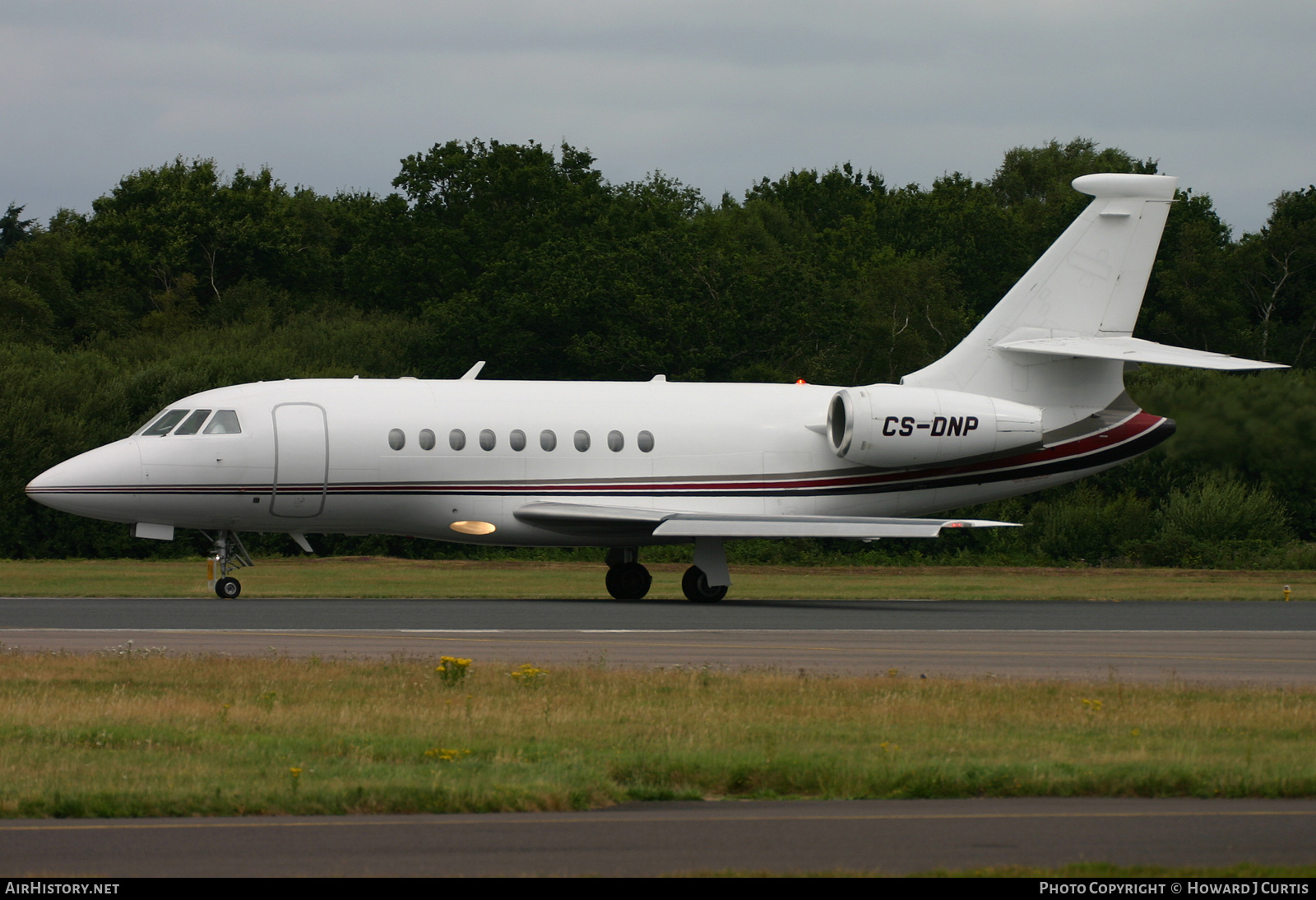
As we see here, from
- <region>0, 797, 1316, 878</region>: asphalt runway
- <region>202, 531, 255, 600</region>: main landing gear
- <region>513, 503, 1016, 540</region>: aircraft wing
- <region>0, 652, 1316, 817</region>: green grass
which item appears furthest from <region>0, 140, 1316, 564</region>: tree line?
<region>0, 797, 1316, 878</region>: asphalt runway

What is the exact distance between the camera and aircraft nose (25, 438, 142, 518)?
2797 cm

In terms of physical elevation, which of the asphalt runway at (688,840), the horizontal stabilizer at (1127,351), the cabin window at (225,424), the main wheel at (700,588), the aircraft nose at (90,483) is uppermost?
the horizontal stabilizer at (1127,351)

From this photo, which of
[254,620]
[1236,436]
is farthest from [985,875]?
[1236,436]

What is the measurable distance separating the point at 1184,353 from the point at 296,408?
51.2ft

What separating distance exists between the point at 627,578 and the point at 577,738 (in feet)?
60.0

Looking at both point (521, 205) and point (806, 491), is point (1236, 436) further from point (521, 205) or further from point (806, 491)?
point (521, 205)

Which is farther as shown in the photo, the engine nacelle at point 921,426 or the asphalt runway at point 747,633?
the engine nacelle at point 921,426

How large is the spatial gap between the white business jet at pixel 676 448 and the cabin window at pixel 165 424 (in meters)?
0.05

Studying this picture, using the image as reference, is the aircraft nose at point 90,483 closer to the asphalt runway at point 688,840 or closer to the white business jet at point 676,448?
the white business jet at point 676,448

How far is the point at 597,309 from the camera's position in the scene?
61781 mm

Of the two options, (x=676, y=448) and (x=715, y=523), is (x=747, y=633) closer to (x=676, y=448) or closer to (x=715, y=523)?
(x=715, y=523)

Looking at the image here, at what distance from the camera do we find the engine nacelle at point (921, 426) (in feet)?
100

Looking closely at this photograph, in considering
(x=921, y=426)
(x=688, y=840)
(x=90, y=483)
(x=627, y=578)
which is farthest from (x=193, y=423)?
(x=688, y=840)

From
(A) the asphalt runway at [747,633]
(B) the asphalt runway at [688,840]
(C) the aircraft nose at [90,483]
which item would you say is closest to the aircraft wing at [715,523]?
(A) the asphalt runway at [747,633]
